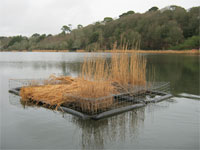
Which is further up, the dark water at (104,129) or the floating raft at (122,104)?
the floating raft at (122,104)

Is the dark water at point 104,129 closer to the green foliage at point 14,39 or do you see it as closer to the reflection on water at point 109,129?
the reflection on water at point 109,129

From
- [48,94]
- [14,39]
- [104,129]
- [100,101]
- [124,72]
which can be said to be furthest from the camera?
[14,39]

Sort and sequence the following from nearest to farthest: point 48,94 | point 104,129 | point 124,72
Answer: point 104,129
point 48,94
point 124,72

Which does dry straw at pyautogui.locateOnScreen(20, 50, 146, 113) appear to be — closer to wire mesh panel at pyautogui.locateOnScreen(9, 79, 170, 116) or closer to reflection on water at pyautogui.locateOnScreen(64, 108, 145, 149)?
wire mesh panel at pyautogui.locateOnScreen(9, 79, 170, 116)

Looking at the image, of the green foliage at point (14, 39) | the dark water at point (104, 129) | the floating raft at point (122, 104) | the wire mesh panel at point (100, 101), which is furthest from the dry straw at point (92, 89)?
the green foliage at point (14, 39)

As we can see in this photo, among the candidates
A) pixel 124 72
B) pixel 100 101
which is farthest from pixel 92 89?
pixel 124 72

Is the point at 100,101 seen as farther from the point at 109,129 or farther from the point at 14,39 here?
the point at 14,39

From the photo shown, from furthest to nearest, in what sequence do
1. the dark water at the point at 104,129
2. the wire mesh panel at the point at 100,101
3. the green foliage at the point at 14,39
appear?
the green foliage at the point at 14,39 < the wire mesh panel at the point at 100,101 < the dark water at the point at 104,129

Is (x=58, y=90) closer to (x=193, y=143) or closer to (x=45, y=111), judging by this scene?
(x=45, y=111)

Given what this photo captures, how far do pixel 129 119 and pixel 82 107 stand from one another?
86 centimetres

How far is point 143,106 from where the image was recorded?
14.2 feet

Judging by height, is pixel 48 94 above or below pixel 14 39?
below

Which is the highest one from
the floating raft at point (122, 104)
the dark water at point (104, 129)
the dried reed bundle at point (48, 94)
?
the dried reed bundle at point (48, 94)

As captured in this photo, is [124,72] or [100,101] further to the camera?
[124,72]
